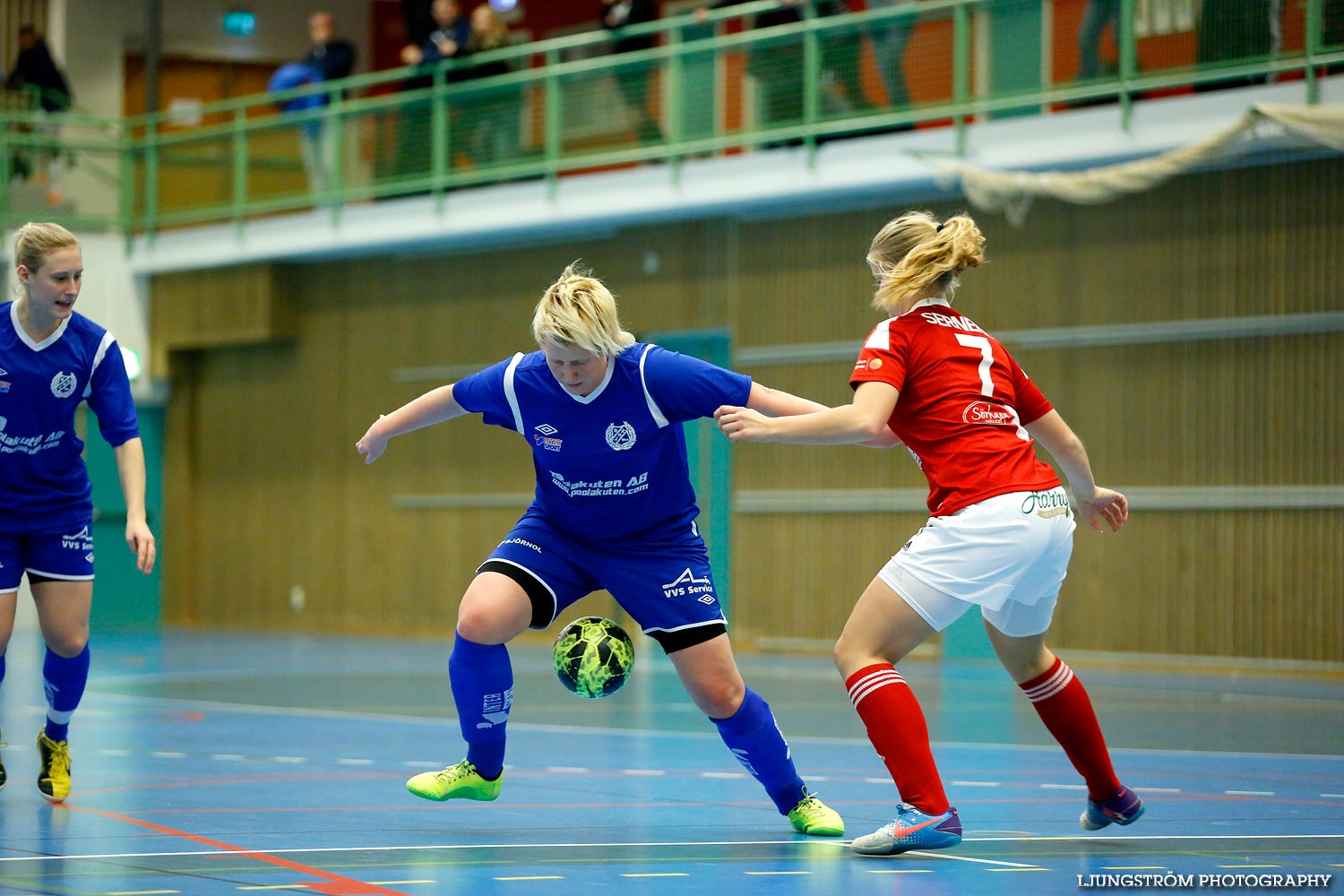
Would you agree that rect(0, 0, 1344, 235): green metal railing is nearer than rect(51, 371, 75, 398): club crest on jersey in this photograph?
No

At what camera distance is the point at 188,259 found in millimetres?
21812

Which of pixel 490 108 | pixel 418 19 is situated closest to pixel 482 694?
pixel 490 108

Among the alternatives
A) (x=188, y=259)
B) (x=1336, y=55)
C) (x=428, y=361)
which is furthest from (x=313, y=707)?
(x=188, y=259)

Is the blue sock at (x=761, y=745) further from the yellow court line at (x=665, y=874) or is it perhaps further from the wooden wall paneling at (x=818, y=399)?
the wooden wall paneling at (x=818, y=399)

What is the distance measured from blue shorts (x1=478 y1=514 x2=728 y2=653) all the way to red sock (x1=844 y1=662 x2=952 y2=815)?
659 mm

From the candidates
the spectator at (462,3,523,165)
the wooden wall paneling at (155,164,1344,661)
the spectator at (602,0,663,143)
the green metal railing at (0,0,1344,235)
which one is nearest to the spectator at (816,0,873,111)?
the green metal railing at (0,0,1344,235)

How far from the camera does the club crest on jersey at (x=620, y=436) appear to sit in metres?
5.62

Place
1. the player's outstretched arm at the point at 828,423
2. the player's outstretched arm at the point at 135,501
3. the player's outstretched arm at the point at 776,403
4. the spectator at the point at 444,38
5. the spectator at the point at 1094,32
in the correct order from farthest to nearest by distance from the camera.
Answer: the spectator at the point at 444,38 → the spectator at the point at 1094,32 → the player's outstretched arm at the point at 135,501 → the player's outstretched arm at the point at 776,403 → the player's outstretched arm at the point at 828,423

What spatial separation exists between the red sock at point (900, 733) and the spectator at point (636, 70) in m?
12.2

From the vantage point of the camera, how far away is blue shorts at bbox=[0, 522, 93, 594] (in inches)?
247

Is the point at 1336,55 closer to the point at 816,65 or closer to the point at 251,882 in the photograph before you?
the point at 816,65

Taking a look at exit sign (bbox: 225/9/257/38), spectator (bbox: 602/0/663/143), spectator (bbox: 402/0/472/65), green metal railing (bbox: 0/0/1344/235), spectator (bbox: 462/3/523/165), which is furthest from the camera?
exit sign (bbox: 225/9/257/38)

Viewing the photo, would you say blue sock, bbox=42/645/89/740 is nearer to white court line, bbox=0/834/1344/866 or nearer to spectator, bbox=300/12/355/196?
white court line, bbox=0/834/1344/866

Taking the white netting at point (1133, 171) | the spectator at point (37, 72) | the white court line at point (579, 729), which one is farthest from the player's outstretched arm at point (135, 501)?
the spectator at point (37, 72)
